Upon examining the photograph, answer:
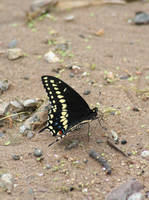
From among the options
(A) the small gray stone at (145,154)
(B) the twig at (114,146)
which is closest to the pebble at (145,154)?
(A) the small gray stone at (145,154)

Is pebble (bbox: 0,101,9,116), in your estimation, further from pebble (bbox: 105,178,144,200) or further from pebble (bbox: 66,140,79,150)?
pebble (bbox: 105,178,144,200)

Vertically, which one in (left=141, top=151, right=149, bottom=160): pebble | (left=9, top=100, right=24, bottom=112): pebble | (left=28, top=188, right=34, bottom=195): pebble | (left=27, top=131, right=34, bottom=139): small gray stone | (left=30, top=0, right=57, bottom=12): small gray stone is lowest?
(left=141, top=151, right=149, bottom=160): pebble

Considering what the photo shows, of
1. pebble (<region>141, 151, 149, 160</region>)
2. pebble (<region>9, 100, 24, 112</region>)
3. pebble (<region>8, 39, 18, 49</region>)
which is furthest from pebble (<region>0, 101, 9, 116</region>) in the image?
pebble (<region>141, 151, 149, 160</region>)

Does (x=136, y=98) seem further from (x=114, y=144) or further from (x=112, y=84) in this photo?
(x=114, y=144)

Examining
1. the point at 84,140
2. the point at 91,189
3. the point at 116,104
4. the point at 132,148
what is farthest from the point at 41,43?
the point at 91,189

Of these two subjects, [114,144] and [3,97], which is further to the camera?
[3,97]

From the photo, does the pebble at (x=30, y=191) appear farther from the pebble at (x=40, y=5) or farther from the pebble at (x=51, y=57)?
the pebble at (x=40, y=5)
